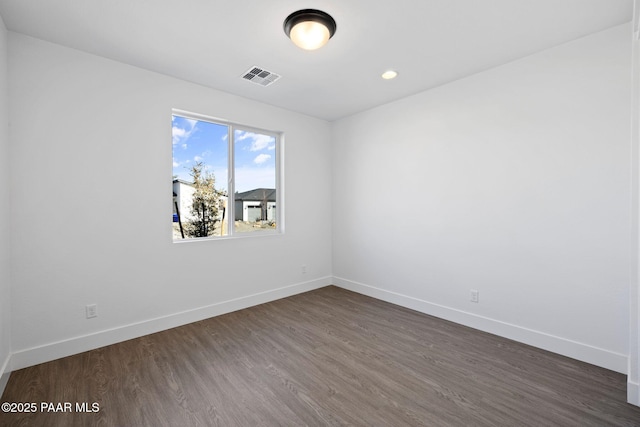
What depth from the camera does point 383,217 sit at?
3.96m

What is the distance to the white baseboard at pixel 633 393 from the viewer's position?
1.83 meters

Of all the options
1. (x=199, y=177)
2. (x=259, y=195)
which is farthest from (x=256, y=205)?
(x=199, y=177)

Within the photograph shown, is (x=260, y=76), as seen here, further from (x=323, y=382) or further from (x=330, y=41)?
(x=323, y=382)

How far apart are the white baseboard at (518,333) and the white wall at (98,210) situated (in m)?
2.09

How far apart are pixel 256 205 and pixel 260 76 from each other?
1660mm

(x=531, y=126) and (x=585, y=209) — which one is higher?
(x=531, y=126)

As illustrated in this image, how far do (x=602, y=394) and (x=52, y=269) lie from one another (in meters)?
4.29

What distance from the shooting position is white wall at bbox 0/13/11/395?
2080 mm

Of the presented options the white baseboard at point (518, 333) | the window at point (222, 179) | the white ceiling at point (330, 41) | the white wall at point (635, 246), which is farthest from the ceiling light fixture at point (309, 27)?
the white baseboard at point (518, 333)

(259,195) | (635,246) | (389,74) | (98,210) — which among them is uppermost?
(389,74)

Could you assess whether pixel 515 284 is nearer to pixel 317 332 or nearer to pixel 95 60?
pixel 317 332

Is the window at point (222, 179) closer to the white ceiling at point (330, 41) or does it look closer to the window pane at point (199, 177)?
the window pane at point (199, 177)

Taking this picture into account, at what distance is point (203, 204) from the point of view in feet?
11.4

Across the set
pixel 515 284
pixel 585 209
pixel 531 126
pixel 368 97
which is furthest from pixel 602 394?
pixel 368 97
